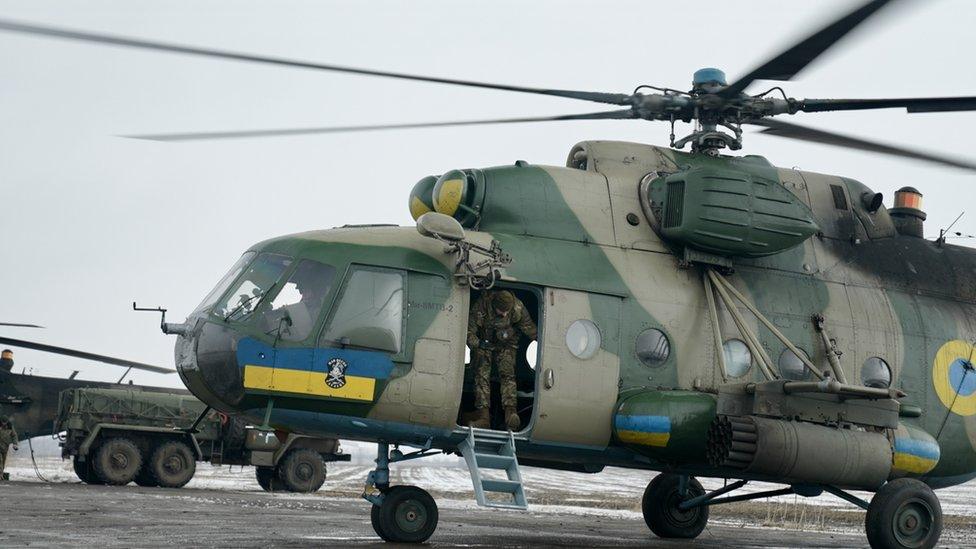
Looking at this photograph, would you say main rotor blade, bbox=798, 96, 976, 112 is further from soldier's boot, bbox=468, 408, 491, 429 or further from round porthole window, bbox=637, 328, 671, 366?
soldier's boot, bbox=468, 408, 491, 429

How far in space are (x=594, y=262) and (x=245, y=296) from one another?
11.2ft

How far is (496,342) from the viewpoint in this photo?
37.2 feet

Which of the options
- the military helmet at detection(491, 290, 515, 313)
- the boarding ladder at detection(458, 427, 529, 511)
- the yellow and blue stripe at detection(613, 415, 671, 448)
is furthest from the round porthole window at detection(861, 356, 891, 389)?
the boarding ladder at detection(458, 427, 529, 511)

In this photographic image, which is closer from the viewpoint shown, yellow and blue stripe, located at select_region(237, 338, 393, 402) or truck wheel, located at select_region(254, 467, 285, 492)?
yellow and blue stripe, located at select_region(237, 338, 393, 402)

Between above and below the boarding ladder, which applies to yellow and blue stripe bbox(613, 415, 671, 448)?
above

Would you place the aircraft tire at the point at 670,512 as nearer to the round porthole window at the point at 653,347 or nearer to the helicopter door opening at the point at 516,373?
the helicopter door opening at the point at 516,373

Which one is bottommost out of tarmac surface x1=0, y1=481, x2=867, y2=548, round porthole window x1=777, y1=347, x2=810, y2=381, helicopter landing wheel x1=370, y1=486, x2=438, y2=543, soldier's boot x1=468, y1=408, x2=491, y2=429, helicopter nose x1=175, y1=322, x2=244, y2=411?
tarmac surface x1=0, y1=481, x2=867, y2=548

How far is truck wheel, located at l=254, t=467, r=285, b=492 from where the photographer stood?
24.7 metres

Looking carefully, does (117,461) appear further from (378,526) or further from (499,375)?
(499,375)

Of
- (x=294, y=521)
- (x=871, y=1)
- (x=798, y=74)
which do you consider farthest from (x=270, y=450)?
(x=871, y=1)

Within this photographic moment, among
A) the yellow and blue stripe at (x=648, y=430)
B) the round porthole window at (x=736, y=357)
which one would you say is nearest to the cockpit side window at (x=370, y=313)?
the yellow and blue stripe at (x=648, y=430)

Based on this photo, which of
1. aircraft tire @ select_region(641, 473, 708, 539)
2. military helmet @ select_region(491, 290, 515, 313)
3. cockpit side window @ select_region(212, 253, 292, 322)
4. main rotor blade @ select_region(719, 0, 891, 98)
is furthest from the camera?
aircraft tire @ select_region(641, 473, 708, 539)

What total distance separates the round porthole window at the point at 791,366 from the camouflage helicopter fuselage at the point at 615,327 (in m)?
0.11

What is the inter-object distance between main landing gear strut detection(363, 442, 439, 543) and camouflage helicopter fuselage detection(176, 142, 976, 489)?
0.50 meters
